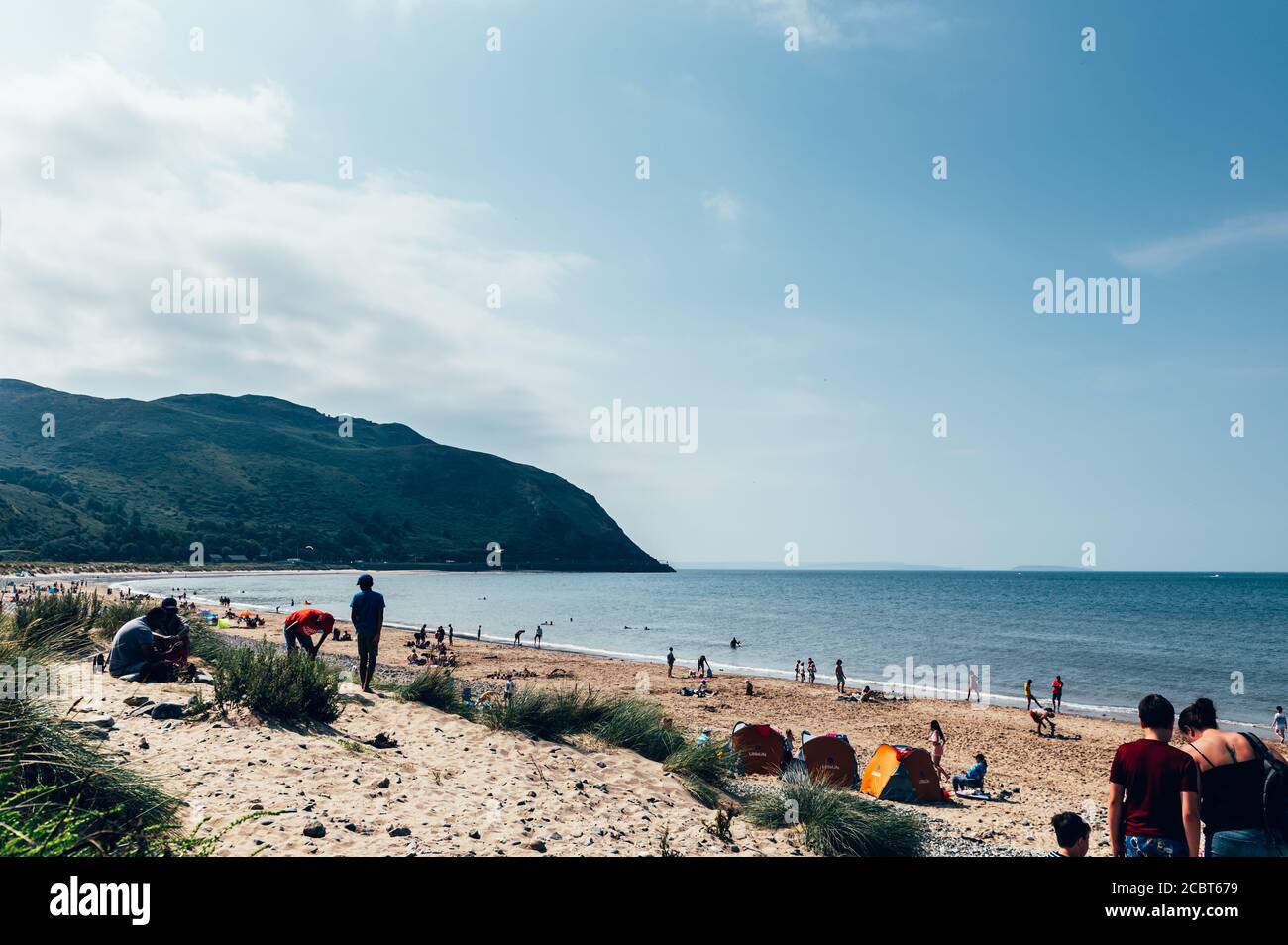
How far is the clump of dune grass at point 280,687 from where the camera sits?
8.00 m

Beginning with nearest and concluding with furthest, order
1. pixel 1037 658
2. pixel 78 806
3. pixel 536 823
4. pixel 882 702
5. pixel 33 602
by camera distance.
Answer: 1. pixel 78 806
2. pixel 536 823
3. pixel 33 602
4. pixel 882 702
5. pixel 1037 658

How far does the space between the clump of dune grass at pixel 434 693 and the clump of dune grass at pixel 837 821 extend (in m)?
4.89

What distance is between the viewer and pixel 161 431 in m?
124

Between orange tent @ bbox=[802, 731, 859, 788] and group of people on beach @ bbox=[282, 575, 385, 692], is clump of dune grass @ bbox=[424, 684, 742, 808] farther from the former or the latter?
orange tent @ bbox=[802, 731, 859, 788]

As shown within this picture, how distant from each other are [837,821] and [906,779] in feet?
20.4

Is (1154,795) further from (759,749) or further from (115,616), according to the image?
(115,616)

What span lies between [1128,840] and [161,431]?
152m

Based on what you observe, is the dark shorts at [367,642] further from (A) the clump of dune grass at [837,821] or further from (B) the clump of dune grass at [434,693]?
(A) the clump of dune grass at [837,821]

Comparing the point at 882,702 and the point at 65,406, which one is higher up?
the point at 65,406

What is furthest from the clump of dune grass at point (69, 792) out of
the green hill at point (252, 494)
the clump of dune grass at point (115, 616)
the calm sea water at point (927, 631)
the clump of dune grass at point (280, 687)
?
the green hill at point (252, 494)

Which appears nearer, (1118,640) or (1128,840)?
(1128,840)

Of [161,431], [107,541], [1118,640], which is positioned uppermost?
[161,431]
